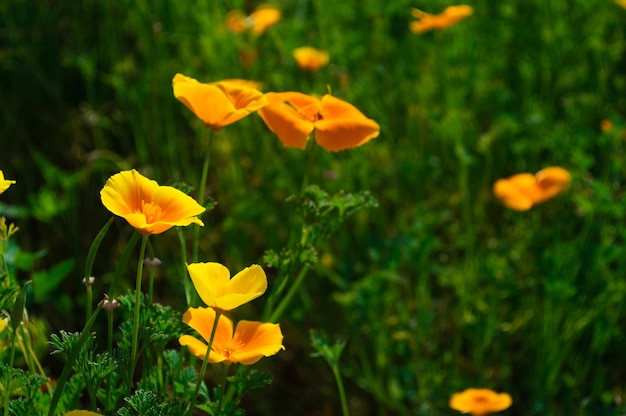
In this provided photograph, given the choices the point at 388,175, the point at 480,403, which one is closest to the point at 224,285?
the point at 480,403

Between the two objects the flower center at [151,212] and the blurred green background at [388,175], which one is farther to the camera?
the blurred green background at [388,175]

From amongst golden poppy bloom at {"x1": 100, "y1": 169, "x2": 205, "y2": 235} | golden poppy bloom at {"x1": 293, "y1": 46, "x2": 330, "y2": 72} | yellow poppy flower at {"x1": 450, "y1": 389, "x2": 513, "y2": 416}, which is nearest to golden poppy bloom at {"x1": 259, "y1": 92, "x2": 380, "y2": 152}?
golden poppy bloom at {"x1": 100, "y1": 169, "x2": 205, "y2": 235}

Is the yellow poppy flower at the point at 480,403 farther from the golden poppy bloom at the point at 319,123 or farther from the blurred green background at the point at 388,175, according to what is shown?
the golden poppy bloom at the point at 319,123

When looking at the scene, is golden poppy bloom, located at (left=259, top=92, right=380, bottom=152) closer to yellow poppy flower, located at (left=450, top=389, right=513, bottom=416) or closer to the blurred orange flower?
yellow poppy flower, located at (left=450, top=389, right=513, bottom=416)

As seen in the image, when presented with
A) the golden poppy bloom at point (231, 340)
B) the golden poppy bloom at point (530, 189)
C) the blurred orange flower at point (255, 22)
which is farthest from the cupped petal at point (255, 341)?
the blurred orange flower at point (255, 22)

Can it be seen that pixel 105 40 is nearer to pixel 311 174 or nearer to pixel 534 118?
pixel 311 174

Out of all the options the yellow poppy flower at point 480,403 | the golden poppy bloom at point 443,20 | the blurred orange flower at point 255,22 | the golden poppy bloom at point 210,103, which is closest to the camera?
the golden poppy bloom at point 210,103
